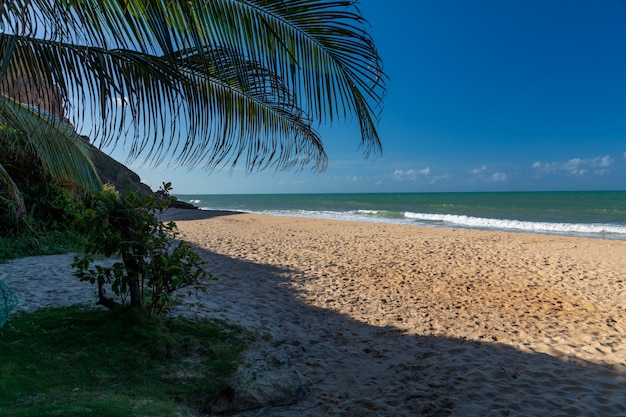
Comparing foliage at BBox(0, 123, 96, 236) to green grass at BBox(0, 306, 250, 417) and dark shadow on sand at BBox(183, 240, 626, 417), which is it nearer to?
green grass at BBox(0, 306, 250, 417)

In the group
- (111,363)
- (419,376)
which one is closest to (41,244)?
(111,363)

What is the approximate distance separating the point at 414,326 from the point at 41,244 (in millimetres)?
7738

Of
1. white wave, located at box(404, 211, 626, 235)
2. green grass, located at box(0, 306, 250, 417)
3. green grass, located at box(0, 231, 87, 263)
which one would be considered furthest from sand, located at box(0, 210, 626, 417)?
white wave, located at box(404, 211, 626, 235)

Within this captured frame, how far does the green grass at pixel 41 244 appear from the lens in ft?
25.2

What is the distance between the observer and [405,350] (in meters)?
4.48

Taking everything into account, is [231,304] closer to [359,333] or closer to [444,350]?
[359,333]

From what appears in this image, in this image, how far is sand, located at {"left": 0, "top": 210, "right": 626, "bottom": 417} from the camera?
340cm

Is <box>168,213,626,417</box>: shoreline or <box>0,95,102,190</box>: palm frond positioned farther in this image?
<box>0,95,102,190</box>: palm frond

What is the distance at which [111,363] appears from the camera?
3.51m

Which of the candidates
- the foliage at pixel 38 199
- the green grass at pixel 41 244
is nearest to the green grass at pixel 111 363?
the green grass at pixel 41 244

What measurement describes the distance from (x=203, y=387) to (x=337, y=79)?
8.81 ft

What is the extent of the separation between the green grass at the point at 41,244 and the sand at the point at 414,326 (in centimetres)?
54

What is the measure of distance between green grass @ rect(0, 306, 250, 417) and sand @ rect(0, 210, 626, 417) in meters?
0.38

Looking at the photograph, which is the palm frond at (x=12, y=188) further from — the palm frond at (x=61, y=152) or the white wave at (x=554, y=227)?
the white wave at (x=554, y=227)
